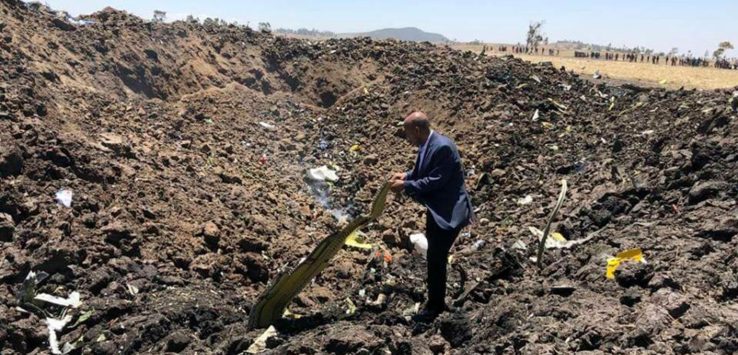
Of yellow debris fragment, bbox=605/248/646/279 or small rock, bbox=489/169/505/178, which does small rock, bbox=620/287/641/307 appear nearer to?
yellow debris fragment, bbox=605/248/646/279

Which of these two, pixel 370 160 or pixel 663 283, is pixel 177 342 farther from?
pixel 370 160

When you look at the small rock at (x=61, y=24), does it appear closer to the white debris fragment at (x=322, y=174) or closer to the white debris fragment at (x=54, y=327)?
the white debris fragment at (x=322, y=174)

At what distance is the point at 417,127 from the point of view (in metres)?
4.36

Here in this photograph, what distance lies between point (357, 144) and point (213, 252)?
5.53m

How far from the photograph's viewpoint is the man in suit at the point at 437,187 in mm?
4250

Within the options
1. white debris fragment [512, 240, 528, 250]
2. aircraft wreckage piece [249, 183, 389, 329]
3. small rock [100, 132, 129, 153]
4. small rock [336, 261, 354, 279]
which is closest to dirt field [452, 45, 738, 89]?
white debris fragment [512, 240, 528, 250]

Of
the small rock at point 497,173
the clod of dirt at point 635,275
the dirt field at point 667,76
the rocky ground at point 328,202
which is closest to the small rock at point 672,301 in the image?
the rocky ground at point 328,202

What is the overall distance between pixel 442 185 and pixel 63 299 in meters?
3.05

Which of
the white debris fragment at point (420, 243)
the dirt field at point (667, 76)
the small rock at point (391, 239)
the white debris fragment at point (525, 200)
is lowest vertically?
the small rock at point (391, 239)

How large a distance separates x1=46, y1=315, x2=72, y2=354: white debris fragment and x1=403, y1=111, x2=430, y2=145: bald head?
2.90 metres

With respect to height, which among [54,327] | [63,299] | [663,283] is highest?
[663,283]

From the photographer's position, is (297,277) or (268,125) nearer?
(297,277)

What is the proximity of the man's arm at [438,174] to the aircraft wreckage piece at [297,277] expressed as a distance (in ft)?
1.19

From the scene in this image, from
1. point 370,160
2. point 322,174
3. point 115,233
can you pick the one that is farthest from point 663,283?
point 370,160
